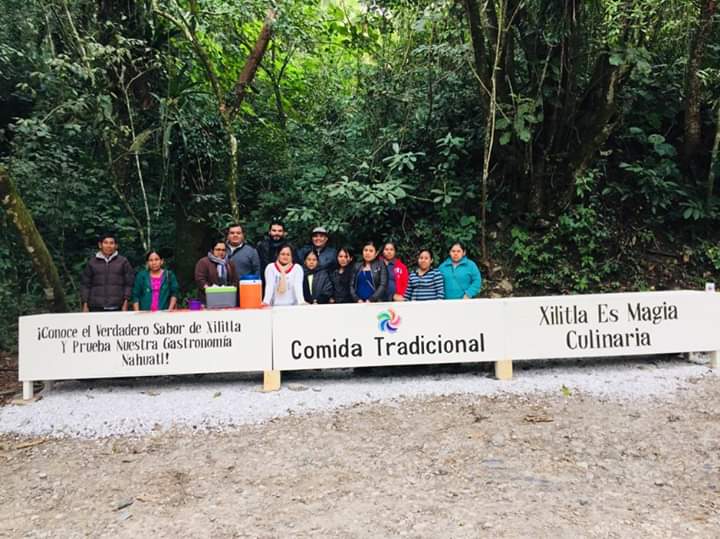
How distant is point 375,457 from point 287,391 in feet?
5.72

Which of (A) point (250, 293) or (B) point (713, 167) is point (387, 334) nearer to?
(A) point (250, 293)

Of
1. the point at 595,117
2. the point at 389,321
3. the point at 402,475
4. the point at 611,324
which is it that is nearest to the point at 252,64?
the point at 389,321

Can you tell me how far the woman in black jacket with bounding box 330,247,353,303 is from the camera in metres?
6.04

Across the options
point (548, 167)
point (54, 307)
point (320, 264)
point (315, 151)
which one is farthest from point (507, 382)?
point (315, 151)

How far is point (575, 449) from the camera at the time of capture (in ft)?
12.4

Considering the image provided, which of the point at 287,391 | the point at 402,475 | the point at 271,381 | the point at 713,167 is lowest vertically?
the point at 402,475

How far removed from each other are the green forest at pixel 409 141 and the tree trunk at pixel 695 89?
38 mm

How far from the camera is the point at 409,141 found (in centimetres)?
927

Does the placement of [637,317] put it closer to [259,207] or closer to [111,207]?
[259,207]

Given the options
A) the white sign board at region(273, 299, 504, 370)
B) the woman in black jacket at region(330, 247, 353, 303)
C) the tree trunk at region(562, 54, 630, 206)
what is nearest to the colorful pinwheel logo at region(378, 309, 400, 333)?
the white sign board at region(273, 299, 504, 370)

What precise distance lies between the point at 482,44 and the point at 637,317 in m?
4.28

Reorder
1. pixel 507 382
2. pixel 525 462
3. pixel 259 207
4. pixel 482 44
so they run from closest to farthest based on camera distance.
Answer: pixel 525 462 < pixel 507 382 < pixel 482 44 < pixel 259 207

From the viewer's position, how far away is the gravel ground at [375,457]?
115 inches

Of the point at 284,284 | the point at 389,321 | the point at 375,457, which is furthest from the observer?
the point at 284,284
